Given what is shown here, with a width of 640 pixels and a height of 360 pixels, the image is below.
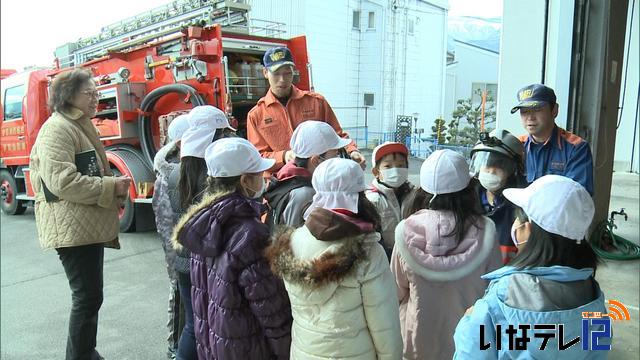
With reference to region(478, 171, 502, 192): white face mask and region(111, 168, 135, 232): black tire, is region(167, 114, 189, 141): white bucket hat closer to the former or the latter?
region(478, 171, 502, 192): white face mask

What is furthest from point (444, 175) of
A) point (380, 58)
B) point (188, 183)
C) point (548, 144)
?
point (380, 58)

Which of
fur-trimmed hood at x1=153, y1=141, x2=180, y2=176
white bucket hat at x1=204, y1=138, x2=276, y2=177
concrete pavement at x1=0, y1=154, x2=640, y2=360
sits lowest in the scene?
concrete pavement at x1=0, y1=154, x2=640, y2=360

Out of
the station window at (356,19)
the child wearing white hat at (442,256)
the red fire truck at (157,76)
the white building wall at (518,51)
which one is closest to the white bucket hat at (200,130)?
the child wearing white hat at (442,256)

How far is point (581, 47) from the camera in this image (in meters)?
4.78

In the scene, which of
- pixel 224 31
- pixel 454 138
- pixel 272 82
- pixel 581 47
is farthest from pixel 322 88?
pixel 272 82

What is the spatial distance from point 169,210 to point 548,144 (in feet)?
8.01

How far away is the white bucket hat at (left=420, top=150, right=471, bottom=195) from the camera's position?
1.99 metres

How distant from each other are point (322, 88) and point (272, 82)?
9.70 meters

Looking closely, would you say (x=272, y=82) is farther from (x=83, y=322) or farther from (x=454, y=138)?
(x=454, y=138)

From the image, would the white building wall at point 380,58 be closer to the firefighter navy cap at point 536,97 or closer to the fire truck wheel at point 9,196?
the fire truck wheel at point 9,196

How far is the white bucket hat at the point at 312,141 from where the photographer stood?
2566 millimetres

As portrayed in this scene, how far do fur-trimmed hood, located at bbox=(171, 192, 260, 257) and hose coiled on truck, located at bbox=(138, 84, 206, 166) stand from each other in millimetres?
3650

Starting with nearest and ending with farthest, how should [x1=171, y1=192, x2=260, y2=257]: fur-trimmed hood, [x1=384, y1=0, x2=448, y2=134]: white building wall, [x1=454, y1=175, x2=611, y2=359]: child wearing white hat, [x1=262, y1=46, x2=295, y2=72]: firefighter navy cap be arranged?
[x1=454, y1=175, x2=611, y2=359]: child wearing white hat < [x1=171, y1=192, x2=260, y2=257]: fur-trimmed hood < [x1=262, y1=46, x2=295, y2=72]: firefighter navy cap < [x1=384, y1=0, x2=448, y2=134]: white building wall

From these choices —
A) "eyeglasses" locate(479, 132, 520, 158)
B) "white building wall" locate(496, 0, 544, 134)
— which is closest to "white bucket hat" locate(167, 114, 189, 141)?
"eyeglasses" locate(479, 132, 520, 158)
